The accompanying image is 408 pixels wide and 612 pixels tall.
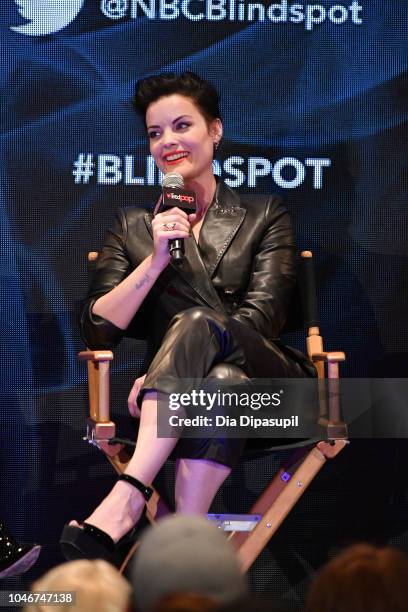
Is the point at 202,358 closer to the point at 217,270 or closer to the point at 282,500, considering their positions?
the point at 282,500

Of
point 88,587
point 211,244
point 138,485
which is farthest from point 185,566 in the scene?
point 211,244

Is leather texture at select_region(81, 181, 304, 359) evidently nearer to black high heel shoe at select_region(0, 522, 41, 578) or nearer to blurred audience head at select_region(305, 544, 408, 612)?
black high heel shoe at select_region(0, 522, 41, 578)

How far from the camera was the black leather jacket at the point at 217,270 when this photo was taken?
3.78 meters

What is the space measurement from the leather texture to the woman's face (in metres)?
0.18

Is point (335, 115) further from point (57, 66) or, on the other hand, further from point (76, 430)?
point (76, 430)

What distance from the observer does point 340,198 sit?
4.79 m

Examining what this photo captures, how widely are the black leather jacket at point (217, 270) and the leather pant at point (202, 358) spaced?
36 centimetres

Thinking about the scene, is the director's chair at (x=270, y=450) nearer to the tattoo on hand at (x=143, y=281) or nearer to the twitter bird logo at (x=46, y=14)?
the tattoo on hand at (x=143, y=281)

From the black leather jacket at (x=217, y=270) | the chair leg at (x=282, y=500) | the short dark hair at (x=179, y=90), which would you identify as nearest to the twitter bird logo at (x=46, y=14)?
the short dark hair at (x=179, y=90)

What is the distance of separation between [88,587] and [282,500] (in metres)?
2.08

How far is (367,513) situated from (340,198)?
1.44m

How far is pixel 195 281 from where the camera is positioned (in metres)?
3.82

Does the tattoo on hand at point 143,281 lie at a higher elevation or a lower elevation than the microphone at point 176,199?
lower

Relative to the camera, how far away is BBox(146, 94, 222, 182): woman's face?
3.94m
